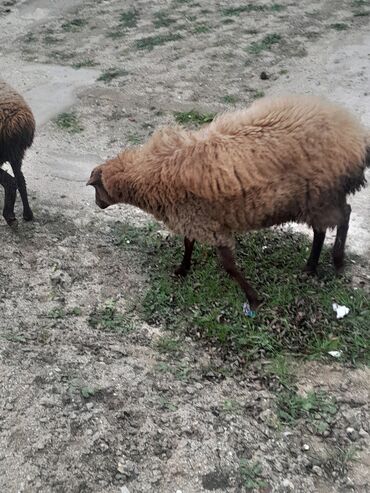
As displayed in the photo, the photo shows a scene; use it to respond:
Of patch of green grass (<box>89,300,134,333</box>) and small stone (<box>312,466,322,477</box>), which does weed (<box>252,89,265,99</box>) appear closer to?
patch of green grass (<box>89,300,134,333</box>)

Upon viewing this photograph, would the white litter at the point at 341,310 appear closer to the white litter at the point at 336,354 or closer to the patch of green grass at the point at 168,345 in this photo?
the white litter at the point at 336,354

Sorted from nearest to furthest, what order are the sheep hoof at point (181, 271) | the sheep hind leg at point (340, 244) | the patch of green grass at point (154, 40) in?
the sheep hind leg at point (340, 244) → the sheep hoof at point (181, 271) → the patch of green grass at point (154, 40)

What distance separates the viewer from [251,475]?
3.62m

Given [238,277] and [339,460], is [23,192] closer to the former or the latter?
[238,277]

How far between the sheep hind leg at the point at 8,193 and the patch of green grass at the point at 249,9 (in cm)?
749

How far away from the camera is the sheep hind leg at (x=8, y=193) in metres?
6.26

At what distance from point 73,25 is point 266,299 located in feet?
29.8

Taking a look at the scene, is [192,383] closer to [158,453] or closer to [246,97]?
[158,453]

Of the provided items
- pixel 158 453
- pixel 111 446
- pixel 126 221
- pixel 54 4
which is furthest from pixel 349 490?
pixel 54 4

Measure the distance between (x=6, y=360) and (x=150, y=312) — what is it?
4.37 ft

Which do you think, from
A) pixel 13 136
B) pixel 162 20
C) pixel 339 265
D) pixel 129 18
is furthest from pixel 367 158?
pixel 129 18

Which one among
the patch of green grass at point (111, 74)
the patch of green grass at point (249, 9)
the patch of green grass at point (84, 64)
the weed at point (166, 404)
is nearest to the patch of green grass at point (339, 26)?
the patch of green grass at point (249, 9)

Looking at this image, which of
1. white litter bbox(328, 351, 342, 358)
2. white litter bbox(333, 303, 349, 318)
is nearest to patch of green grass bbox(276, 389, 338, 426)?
white litter bbox(328, 351, 342, 358)

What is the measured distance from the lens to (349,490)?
11.8 ft
